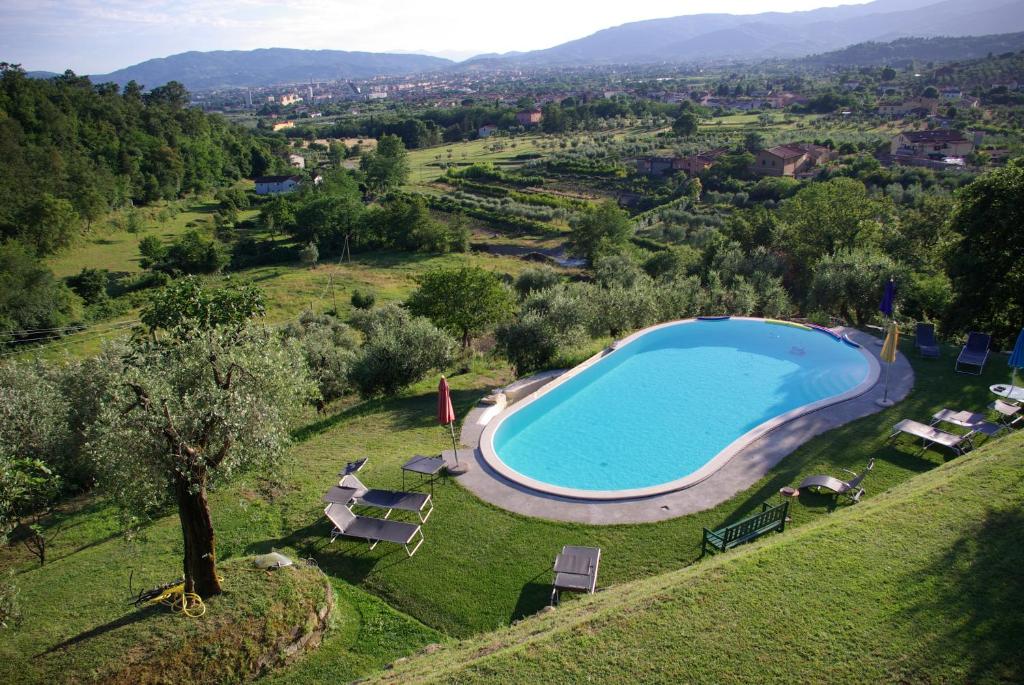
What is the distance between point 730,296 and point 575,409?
13.6 m

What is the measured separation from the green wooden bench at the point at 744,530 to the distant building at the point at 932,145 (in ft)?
263

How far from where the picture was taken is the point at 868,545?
857cm

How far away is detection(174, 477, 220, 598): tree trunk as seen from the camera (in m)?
8.81

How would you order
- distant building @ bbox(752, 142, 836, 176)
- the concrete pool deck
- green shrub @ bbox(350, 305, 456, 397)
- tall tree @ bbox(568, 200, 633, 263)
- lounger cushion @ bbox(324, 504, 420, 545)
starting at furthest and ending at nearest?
distant building @ bbox(752, 142, 836, 176), tall tree @ bbox(568, 200, 633, 263), green shrub @ bbox(350, 305, 456, 397), the concrete pool deck, lounger cushion @ bbox(324, 504, 420, 545)

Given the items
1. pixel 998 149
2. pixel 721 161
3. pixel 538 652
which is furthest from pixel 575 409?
pixel 998 149

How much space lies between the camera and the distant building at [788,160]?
71875mm

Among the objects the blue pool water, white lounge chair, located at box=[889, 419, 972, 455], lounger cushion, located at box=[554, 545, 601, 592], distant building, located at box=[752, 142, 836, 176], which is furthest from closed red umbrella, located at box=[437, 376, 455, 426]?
distant building, located at box=[752, 142, 836, 176]

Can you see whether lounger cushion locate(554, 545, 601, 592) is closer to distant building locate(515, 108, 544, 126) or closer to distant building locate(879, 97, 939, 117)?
distant building locate(879, 97, 939, 117)

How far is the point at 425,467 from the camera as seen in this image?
13109 millimetres

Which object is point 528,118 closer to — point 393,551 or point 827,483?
point 827,483

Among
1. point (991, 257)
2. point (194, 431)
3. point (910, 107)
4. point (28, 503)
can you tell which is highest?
point (910, 107)

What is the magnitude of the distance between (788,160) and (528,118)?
81985 mm

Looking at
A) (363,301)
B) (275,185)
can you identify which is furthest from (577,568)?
(275,185)

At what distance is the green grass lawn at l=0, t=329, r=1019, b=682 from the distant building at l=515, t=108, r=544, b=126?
135502 millimetres
